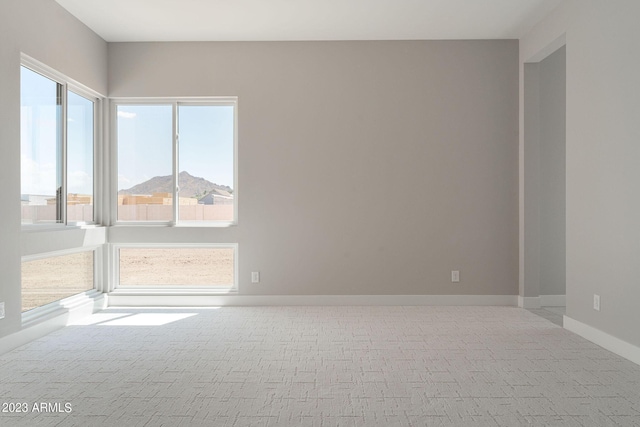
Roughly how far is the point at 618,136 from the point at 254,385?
10.5ft

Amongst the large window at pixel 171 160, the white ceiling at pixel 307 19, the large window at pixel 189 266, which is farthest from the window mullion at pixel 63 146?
the large window at pixel 189 266

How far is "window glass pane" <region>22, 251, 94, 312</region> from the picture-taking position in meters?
4.31

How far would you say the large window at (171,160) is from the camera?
230 inches

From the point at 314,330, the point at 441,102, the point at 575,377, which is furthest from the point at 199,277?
the point at 575,377

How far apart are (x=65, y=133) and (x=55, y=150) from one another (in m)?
0.23

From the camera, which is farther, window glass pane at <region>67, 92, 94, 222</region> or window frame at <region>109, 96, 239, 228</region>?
window frame at <region>109, 96, 239, 228</region>

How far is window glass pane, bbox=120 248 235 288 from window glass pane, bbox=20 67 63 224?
1.17 m

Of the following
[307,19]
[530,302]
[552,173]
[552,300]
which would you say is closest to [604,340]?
[530,302]

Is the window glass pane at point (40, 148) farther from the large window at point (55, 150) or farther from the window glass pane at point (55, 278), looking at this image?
the window glass pane at point (55, 278)

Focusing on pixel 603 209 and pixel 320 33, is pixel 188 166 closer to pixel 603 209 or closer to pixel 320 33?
pixel 320 33

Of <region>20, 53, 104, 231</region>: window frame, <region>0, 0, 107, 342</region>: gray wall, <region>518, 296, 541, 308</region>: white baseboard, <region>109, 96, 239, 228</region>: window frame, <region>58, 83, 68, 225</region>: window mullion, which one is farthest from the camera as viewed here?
<region>109, 96, 239, 228</region>: window frame

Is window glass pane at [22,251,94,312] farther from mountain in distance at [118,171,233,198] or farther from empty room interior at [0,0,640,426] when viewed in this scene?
mountain in distance at [118,171,233,198]

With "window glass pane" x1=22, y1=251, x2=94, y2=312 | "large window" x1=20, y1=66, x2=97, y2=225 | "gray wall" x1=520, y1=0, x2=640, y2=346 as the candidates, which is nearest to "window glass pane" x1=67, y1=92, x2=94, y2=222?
"large window" x1=20, y1=66, x2=97, y2=225

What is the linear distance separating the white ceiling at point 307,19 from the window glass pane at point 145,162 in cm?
88
